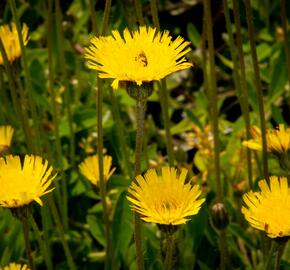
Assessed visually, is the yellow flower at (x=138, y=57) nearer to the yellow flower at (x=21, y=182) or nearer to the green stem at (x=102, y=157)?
the green stem at (x=102, y=157)

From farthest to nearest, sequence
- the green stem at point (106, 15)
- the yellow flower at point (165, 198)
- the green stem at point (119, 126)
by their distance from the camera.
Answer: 1. the green stem at point (119, 126)
2. the green stem at point (106, 15)
3. the yellow flower at point (165, 198)

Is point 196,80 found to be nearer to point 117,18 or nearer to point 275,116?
point 117,18

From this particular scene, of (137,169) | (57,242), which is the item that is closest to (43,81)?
(57,242)

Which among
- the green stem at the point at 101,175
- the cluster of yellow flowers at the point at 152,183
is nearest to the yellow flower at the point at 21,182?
the cluster of yellow flowers at the point at 152,183

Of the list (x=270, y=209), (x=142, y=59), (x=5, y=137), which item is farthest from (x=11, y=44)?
(x=270, y=209)

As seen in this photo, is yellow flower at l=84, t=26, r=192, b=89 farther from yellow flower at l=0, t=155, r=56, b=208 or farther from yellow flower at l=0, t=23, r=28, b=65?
yellow flower at l=0, t=23, r=28, b=65

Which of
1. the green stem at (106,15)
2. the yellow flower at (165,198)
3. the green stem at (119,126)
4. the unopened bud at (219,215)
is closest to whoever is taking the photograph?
the yellow flower at (165,198)
